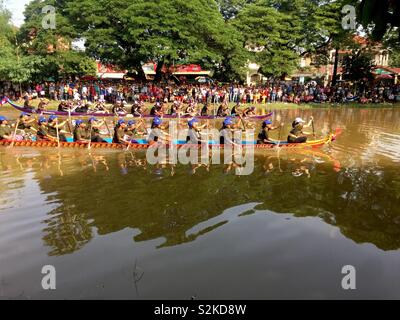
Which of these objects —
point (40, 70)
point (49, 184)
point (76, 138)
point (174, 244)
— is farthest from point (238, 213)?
point (40, 70)

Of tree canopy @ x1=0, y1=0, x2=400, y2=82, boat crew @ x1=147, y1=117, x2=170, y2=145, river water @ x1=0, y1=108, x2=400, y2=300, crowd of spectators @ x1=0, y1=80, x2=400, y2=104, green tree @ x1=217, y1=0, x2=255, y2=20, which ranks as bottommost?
river water @ x1=0, y1=108, x2=400, y2=300

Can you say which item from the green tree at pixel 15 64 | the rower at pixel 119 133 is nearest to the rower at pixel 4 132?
the rower at pixel 119 133

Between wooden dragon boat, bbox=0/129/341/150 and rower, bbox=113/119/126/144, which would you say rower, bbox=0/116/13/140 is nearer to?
wooden dragon boat, bbox=0/129/341/150

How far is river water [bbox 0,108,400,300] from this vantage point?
23.4 ft

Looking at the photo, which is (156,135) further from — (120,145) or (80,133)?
(80,133)

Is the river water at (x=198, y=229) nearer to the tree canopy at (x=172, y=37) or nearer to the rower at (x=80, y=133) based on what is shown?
the rower at (x=80, y=133)

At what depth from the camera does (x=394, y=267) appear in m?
7.68

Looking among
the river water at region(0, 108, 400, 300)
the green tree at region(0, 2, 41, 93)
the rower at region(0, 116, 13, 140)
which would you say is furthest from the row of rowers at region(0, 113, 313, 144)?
the green tree at region(0, 2, 41, 93)

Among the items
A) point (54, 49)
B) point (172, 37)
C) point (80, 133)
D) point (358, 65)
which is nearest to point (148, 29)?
point (172, 37)

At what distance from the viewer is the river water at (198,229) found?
7137 mm

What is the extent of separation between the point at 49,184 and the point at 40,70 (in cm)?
2948

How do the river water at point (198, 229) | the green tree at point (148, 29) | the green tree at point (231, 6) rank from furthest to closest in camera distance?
the green tree at point (231, 6)
the green tree at point (148, 29)
the river water at point (198, 229)

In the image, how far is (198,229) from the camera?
931cm
